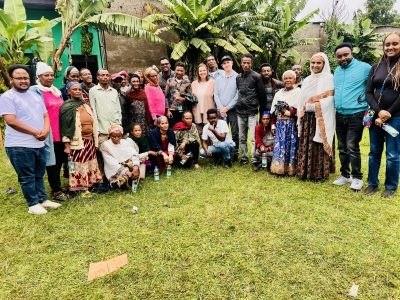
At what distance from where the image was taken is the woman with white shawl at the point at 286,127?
490 cm

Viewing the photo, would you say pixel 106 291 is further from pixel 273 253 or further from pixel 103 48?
pixel 103 48

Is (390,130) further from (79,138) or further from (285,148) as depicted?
(79,138)

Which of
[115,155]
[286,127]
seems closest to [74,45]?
[115,155]

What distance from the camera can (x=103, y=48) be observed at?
10969 millimetres

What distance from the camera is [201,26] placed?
995 cm

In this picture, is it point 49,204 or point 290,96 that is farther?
point 290,96

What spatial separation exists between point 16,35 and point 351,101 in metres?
6.21

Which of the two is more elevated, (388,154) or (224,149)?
(388,154)

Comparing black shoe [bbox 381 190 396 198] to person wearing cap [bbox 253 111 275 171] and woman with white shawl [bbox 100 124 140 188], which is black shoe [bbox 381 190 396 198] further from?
woman with white shawl [bbox 100 124 140 188]

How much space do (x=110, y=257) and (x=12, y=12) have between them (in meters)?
6.13

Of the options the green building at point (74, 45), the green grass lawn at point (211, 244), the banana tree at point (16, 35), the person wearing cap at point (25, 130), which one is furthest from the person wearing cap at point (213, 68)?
the green building at point (74, 45)

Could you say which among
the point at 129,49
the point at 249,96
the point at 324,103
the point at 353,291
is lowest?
the point at 353,291

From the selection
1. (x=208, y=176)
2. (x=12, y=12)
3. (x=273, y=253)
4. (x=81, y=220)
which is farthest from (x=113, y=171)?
(x=12, y=12)

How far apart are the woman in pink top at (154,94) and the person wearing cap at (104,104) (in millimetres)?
696
